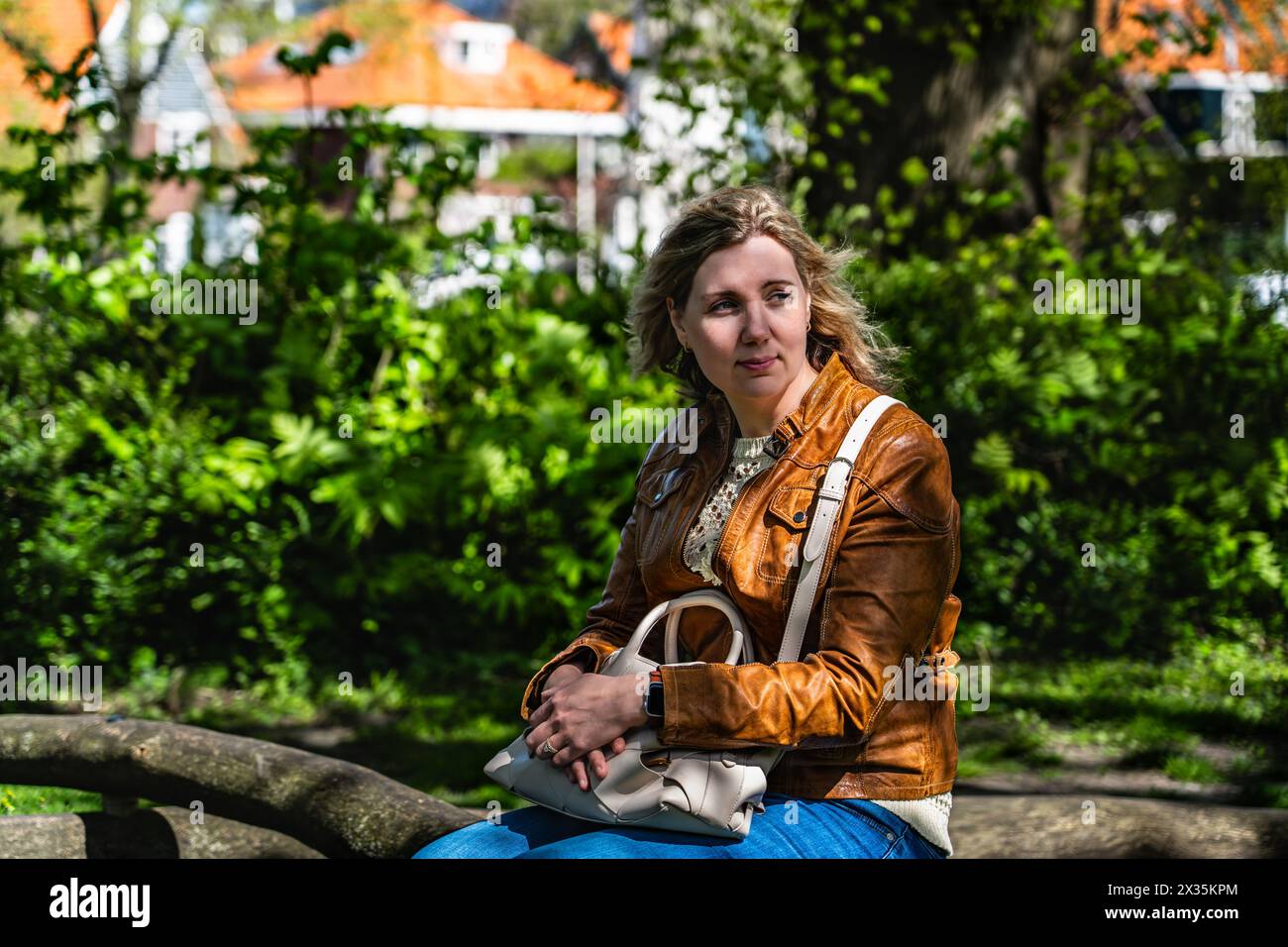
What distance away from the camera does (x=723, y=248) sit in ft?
9.60

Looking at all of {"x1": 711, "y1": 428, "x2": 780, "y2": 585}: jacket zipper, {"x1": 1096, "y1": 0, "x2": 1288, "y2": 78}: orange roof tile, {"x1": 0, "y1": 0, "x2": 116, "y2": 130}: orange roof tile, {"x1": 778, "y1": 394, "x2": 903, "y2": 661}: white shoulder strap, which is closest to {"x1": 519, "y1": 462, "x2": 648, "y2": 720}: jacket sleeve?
{"x1": 711, "y1": 428, "x2": 780, "y2": 585}: jacket zipper

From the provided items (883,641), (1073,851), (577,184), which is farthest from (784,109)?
(577,184)

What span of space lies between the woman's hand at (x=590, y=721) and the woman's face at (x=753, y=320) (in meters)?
0.68

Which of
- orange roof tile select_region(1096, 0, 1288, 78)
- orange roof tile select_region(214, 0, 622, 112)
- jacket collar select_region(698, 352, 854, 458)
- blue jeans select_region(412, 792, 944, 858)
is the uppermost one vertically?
orange roof tile select_region(214, 0, 622, 112)

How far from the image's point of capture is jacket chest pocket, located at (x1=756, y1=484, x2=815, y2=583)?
2725 millimetres

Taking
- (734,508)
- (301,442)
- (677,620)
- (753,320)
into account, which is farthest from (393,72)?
(677,620)

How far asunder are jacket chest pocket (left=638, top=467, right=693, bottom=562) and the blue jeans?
1.91 ft

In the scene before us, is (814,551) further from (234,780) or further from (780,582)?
(234,780)

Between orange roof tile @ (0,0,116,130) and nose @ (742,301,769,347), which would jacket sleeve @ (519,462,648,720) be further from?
orange roof tile @ (0,0,116,130)

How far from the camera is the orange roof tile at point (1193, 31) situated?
8.80m

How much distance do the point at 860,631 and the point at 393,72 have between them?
125ft

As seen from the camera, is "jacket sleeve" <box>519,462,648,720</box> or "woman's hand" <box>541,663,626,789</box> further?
"jacket sleeve" <box>519,462,648,720</box>

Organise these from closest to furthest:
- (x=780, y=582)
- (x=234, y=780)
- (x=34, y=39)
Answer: (x=780, y=582), (x=234, y=780), (x=34, y=39)

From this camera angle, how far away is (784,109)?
845 centimetres
